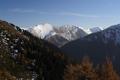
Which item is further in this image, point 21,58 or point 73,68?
point 21,58

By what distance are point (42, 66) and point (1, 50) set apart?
1082 inches

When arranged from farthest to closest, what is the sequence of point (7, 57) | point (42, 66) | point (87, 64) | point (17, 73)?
point (42, 66) → point (7, 57) → point (17, 73) → point (87, 64)

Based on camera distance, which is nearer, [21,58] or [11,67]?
[11,67]

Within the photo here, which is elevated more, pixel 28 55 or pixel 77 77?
pixel 28 55

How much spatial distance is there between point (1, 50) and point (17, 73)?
26.7 meters

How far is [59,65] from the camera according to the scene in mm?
199625

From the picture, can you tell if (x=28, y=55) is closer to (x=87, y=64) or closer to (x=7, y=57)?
(x=7, y=57)

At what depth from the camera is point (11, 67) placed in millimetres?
163375

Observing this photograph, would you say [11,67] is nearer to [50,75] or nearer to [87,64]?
[50,75]

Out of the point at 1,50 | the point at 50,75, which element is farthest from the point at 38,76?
the point at 1,50

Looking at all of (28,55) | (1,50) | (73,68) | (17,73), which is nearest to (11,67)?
(17,73)

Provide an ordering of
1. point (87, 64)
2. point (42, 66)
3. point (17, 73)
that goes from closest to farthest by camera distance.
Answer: point (87, 64)
point (17, 73)
point (42, 66)

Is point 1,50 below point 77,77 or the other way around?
the other way around

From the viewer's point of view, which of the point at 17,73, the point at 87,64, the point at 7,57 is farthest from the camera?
the point at 7,57
